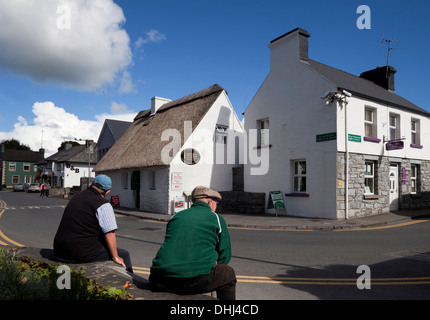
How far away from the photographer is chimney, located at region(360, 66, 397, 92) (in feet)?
68.8

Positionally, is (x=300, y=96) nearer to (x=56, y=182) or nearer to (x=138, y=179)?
(x=138, y=179)

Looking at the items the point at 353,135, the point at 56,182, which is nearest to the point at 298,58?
the point at 353,135

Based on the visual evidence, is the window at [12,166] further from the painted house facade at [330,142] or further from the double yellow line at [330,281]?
the double yellow line at [330,281]

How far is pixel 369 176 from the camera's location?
A: 15.7 m

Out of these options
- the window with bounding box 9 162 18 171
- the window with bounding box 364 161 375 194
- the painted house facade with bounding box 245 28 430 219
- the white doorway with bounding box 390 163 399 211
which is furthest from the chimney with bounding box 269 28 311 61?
the window with bounding box 9 162 18 171

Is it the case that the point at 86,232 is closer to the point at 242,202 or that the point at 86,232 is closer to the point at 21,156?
the point at 242,202

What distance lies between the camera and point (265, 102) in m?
18.1

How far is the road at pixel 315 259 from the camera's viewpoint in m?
4.97

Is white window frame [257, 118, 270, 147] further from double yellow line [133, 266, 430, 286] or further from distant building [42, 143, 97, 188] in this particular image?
distant building [42, 143, 97, 188]

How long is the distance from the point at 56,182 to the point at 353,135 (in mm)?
52970

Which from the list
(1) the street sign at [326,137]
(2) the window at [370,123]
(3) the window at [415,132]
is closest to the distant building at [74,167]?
(1) the street sign at [326,137]

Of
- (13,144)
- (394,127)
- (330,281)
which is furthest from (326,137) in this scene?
(13,144)

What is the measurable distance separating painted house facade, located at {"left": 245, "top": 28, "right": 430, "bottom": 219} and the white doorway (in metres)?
0.05

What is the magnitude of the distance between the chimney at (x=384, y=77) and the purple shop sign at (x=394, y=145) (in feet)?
22.9
